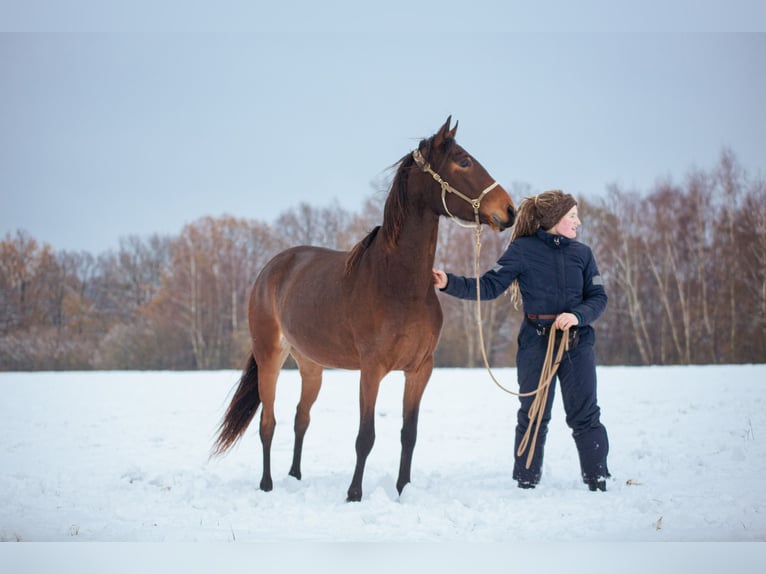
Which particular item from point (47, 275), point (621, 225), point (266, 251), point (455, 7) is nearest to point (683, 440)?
point (621, 225)

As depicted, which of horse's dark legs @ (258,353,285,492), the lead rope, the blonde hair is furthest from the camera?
horse's dark legs @ (258,353,285,492)

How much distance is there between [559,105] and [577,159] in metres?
0.52

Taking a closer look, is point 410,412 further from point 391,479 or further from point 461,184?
point 461,184

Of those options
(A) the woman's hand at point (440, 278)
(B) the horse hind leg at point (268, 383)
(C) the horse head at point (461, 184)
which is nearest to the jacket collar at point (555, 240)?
(C) the horse head at point (461, 184)

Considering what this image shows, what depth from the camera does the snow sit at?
3363 mm

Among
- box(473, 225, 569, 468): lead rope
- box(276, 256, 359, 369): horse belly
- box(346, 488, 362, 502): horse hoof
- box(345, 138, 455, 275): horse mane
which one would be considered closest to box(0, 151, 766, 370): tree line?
box(276, 256, 359, 369): horse belly

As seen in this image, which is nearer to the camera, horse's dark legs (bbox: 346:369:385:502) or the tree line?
horse's dark legs (bbox: 346:369:385:502)

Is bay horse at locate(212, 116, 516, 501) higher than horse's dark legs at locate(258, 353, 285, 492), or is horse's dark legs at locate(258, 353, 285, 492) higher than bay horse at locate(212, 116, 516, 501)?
bay horse at locate(212, 116, 516, 501)

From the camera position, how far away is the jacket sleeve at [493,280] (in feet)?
12.4

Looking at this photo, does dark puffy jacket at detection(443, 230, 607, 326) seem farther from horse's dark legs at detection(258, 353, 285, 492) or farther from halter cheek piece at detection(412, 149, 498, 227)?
horse's dark legs at detection(258, 353, 285, 492)

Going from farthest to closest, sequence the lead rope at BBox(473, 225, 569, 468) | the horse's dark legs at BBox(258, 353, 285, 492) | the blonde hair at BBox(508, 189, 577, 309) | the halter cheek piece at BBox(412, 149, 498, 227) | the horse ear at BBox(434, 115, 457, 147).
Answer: the horse's dark legs at BBox(258, 353, 285, 492)
the blonde hair at BBox(508, 189, 577, 309)
the lead rope at BBox(473, 225, 569, 468)
the horse ear at BBox(434, 115, 457, 147)
the halter cheek piece at BBox(412, 149, 498, 227)

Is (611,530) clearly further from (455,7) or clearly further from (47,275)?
(47,275)

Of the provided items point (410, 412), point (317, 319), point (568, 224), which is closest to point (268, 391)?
point (317, 319)

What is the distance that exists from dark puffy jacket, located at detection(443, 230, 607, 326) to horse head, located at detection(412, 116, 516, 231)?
45cm
